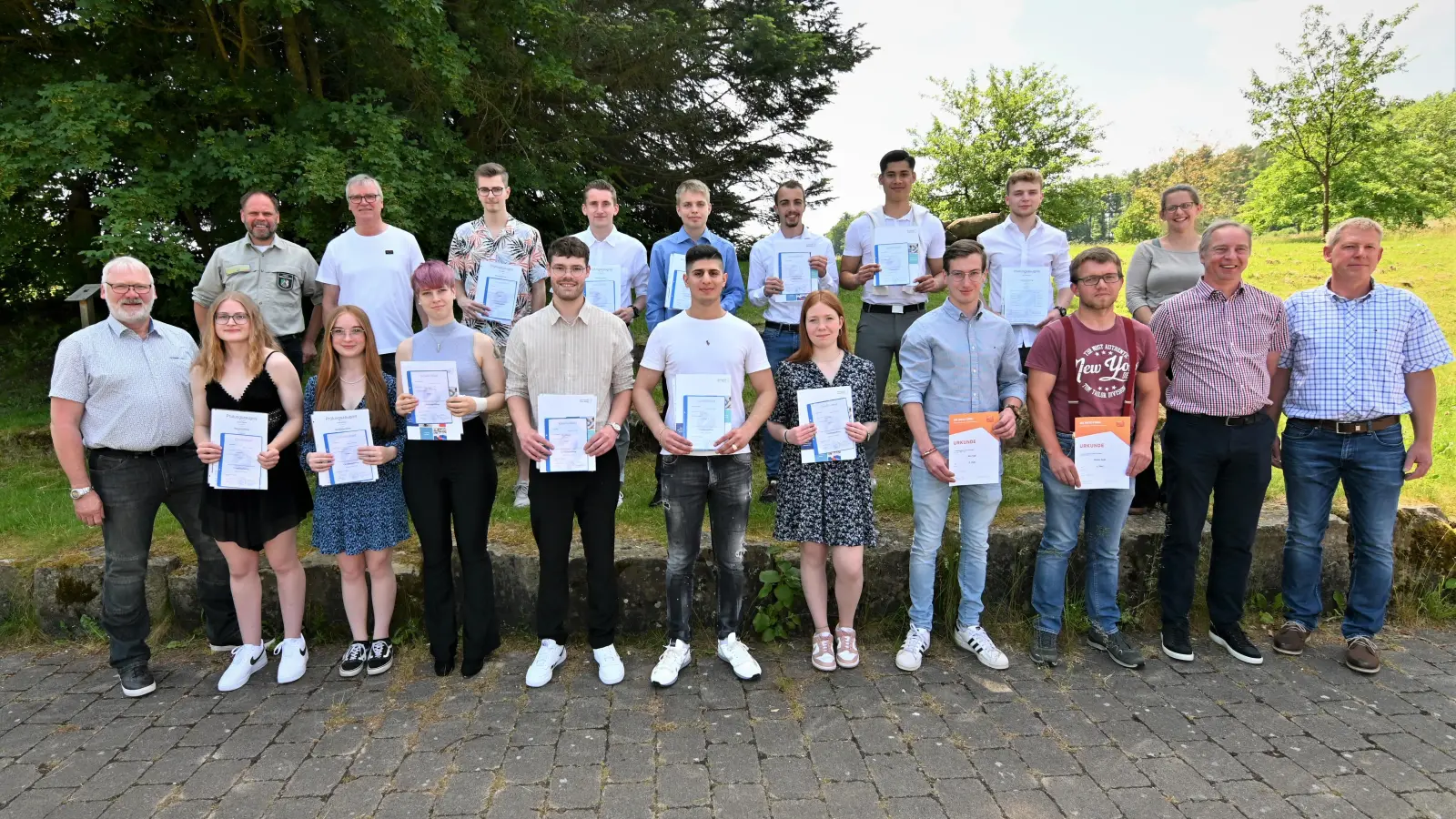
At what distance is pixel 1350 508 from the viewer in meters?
4.33

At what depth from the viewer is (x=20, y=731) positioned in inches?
146

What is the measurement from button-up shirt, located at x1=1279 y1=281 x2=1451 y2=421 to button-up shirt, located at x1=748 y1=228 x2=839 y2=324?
284 cm

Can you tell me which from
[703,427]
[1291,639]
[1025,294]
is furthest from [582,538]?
[1291,639]

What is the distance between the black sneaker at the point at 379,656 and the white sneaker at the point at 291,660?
0.37 meters

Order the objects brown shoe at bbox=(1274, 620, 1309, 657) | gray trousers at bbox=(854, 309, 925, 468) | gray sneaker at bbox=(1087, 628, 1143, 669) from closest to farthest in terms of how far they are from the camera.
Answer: gray sneaker at bbox=(1087, 628, 1143, 669)
brown shoe at bbox=(1274, 620, 1309, 657)
gray trousers at bbox=(854, 309, 925, 468)

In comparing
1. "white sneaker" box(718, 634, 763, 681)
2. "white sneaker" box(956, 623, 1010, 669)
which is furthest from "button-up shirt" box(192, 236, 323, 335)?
"white sneaker" box(956, 623, 1010, 669)

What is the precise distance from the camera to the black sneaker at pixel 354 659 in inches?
163

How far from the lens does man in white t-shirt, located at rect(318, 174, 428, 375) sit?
4961mm

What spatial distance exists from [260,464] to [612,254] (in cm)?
256

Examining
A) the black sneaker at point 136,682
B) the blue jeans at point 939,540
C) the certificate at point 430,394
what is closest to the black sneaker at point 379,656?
the black sneaker at point 136,682

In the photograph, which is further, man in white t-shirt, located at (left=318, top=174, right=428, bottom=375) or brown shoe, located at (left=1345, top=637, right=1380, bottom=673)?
man in white t-shirt, located at (left=318, top=174, right=428, bottom=375)

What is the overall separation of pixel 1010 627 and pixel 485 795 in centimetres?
312

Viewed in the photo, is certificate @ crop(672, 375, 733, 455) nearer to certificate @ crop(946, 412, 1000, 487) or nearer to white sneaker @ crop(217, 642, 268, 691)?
certificate @ crop(946, 412, 1000, 487)

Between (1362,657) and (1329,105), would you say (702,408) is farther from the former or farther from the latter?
(1329,105)
